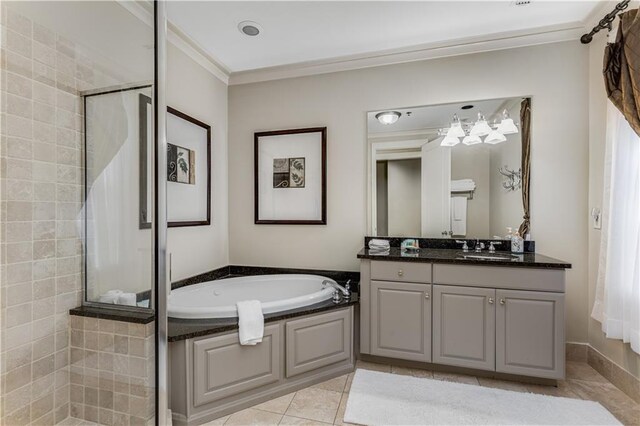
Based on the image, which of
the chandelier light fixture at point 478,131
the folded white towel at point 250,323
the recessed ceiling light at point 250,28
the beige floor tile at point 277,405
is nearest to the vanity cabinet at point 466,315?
the beige floor tile at point 277,405

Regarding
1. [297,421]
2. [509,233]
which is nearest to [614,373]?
[509,233]

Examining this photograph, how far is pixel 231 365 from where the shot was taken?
69.6 inches

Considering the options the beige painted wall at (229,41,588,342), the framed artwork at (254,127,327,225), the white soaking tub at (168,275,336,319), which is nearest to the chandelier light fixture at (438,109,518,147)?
Result: the beige painted wall at (229,41,588,342)

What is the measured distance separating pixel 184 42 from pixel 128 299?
6.64 feet

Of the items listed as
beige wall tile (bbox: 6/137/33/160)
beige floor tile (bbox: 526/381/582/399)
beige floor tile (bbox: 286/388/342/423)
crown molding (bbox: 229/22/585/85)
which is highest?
crown molding (bbox: 229/22/585/85)

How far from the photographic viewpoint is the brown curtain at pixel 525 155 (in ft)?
8.02

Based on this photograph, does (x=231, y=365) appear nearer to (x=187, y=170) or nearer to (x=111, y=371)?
(x=111, y=371)

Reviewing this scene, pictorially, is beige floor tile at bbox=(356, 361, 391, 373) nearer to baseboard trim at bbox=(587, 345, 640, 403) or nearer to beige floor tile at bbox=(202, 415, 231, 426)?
beige floor tile at bbox=(202, 415, 231, 426)

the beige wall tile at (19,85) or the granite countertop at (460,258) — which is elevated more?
the beige wall tile at (19,85)

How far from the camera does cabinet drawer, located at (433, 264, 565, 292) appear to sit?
1.97m

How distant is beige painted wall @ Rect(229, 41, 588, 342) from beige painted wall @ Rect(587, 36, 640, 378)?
45 millimetres

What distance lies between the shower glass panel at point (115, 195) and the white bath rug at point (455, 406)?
149 centimetres

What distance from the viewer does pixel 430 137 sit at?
8.82 feet

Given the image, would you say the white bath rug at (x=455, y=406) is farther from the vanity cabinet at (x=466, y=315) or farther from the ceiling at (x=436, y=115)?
the ceiling at (x=436, y=115)
